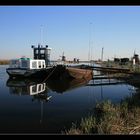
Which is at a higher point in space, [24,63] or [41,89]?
[24,63]

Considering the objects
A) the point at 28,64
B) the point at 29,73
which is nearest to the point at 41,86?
the point at 29,73

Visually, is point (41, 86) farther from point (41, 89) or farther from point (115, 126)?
point (115, 126)

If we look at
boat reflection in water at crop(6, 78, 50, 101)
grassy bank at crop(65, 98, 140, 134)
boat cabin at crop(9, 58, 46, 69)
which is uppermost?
boat cabin at crop(9, 58, 46, 69)

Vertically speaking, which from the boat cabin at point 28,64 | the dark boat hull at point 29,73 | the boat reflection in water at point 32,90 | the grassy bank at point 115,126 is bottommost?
the boat reflection in water at point 32,90

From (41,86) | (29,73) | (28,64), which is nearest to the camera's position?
(41,86)

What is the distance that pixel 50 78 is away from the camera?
76.7ft

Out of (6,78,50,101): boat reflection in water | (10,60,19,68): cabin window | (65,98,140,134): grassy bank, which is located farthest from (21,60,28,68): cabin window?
(65,98,140,134): grassy bank

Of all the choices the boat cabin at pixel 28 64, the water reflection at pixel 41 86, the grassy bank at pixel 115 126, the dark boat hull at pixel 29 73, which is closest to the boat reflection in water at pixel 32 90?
the water reflection at pixel 41 86

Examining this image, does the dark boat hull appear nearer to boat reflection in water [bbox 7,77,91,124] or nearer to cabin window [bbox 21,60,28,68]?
boat reflection in water [bbox 7,77,91,124]

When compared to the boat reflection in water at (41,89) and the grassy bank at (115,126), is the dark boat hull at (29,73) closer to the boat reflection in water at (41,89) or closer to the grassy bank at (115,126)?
the boat reflection in water at (41,89)

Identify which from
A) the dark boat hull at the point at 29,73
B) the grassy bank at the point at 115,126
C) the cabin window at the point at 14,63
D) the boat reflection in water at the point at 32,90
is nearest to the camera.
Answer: the grassy bank at the point at 115,126

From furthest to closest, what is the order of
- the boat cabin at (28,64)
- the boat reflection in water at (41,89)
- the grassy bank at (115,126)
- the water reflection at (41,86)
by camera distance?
the boat cabin at (28,64)
the water reflection at (41,86)
the boat reflection in water at (41,89)
the grassy bank at (115,126)

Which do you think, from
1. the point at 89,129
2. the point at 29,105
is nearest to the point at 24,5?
the point at 89,129

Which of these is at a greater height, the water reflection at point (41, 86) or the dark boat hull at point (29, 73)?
the dark boat hull at point (29, 73)
